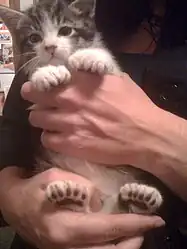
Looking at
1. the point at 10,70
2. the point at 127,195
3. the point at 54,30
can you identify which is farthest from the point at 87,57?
the point at 10,70

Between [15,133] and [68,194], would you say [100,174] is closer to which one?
[68,194]

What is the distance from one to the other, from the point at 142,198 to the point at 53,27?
46cm

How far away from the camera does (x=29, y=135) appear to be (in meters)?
1.18

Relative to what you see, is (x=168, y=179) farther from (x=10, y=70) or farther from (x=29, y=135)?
(x=10, y=70)

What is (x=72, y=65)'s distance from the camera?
991 millimetres

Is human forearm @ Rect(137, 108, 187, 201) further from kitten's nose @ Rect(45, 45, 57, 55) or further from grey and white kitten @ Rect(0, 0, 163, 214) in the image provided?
kitten's nose @ Rect(45, 45, 57, 55)

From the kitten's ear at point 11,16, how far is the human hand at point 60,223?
0.41 meters

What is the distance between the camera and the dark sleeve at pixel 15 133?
1.17 metres

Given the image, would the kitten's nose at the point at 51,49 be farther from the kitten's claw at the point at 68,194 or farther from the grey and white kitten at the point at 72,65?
the kitten's claw at the point at 68,194

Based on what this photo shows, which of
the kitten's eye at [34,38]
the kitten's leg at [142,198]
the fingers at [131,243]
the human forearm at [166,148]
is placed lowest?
the fingers at [131,243]

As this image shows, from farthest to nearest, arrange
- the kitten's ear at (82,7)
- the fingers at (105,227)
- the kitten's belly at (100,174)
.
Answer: the kitten's ear at (82,7)
the kitten's belly at (100,174)
the fingers at (105,227)

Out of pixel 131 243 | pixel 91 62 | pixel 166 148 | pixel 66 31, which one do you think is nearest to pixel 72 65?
pixel 91 62

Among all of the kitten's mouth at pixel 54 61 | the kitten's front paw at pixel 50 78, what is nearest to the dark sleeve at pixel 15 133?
the kitten's mouth at pixel 54 61

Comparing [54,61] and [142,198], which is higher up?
[54,61]
